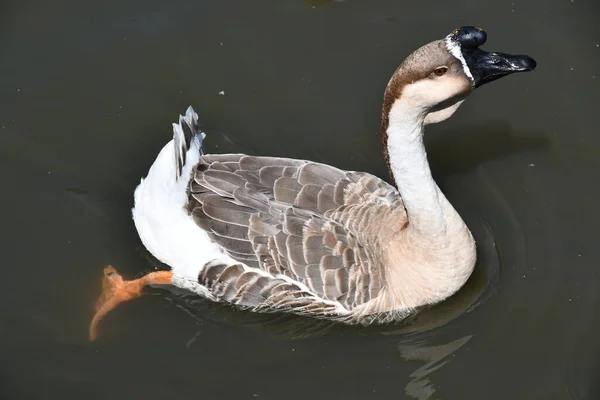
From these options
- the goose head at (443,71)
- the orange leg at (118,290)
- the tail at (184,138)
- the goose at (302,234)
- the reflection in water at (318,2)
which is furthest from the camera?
the reflection in water at (318,2)

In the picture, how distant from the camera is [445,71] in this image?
15.4ft

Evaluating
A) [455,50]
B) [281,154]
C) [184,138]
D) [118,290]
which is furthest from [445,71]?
[118,290]

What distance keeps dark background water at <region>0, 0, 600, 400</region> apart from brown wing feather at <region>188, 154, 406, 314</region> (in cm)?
52

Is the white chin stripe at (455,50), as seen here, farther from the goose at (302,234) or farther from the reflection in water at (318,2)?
the reflection in water at (318,2)

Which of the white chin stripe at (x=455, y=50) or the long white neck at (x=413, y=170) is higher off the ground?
the white chin stripe at (x=455, y=50)

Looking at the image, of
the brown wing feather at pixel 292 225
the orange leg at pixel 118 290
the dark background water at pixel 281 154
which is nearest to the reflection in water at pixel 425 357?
the dark background water at pixel 281 154

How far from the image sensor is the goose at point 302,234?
5598 millimetres

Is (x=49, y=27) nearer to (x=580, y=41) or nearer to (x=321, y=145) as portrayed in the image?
(x=321, y=145)

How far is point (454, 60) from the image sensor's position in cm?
469

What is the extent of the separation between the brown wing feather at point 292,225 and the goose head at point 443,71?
1.11 m

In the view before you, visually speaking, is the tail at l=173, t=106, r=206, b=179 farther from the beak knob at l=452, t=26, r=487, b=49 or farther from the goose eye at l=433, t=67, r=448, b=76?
the beak knob at l=452, t=26, r=487, b=49

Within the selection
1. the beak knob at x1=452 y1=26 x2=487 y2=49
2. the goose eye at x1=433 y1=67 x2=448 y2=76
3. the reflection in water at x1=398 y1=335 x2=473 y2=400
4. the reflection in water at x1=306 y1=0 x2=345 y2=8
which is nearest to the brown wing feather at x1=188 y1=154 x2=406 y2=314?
the reflection in water at x1=398 y1=335 x2=473 y2=400

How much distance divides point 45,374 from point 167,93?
2.88 meters

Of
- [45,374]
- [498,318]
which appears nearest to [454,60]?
[498,318]
